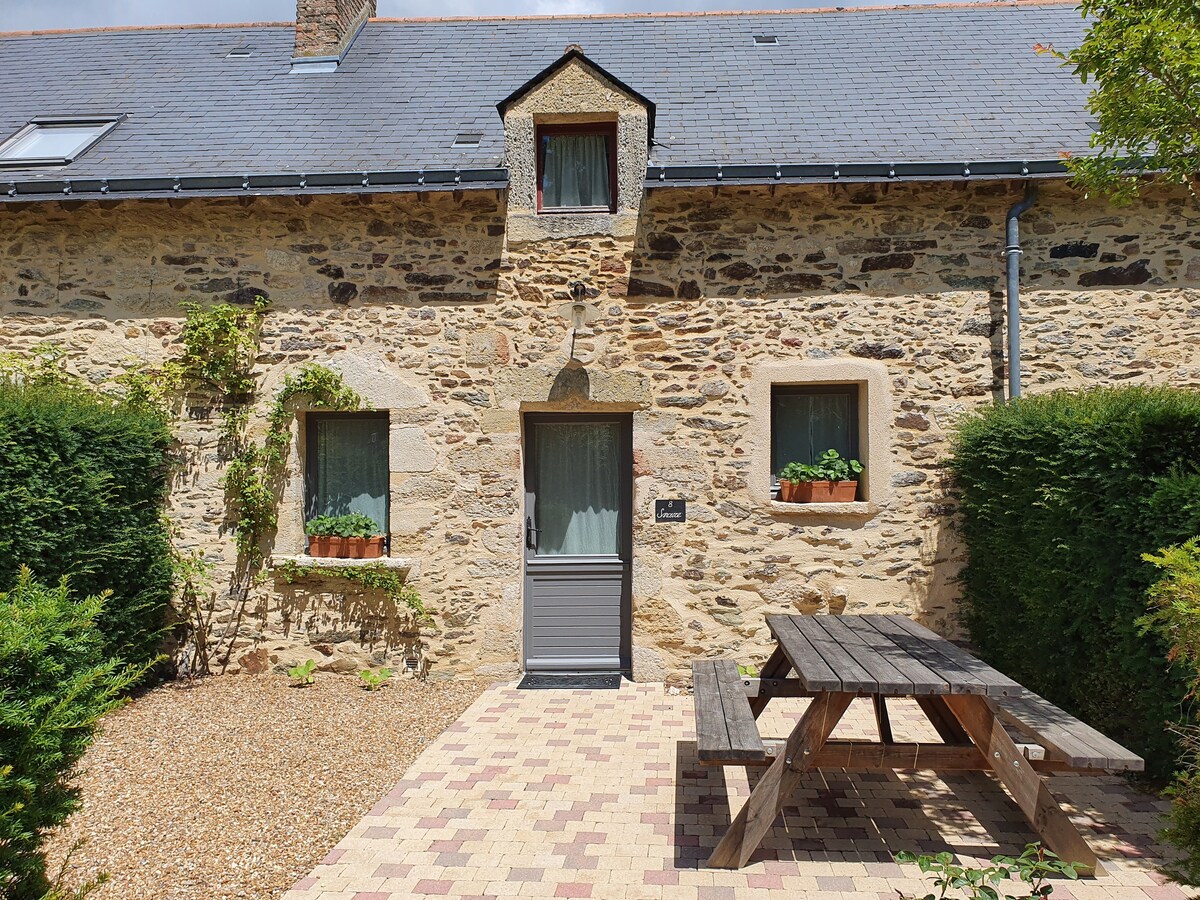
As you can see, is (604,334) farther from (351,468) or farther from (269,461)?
(269,461)

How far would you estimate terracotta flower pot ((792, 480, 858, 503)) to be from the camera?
5.90 meters

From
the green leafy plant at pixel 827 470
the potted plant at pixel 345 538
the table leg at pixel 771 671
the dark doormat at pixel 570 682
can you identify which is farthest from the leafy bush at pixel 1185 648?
the potted plant at pixel 345 538

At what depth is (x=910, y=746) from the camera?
3.52 m

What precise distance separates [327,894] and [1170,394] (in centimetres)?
489

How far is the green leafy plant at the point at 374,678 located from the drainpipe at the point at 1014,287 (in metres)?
5.23

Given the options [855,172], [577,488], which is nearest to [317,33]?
[577,488]

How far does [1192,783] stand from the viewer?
2523mm

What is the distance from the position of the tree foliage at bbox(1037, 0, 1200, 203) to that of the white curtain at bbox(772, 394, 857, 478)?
103 inches

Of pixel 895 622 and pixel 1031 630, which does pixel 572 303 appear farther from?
pixel 1031 630

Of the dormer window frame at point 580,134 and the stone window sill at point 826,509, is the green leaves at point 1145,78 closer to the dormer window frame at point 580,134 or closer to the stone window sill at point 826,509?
the stone window sill at point 826,509

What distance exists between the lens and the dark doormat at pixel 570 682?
5852mm

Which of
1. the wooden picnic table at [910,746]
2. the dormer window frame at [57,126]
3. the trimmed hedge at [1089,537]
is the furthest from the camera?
the dormer window frame at [57,126]

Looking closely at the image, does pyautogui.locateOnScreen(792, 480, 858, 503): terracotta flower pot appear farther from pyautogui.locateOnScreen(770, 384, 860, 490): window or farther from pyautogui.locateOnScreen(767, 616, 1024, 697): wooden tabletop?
pyautogui.locateOnScreen(767, 616, 1024, 697): wooden tabletop

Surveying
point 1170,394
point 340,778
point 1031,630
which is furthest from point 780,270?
point 340,778
